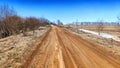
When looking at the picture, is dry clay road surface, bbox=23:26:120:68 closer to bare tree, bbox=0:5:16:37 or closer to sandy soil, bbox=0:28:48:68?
sandy soil, bbox=0:28:48:68

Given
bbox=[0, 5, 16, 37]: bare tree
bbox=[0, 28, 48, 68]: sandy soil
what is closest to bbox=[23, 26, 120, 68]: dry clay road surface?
bbox=[0, 28, 48, 68]: sandy soil

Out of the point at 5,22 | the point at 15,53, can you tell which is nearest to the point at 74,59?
the point at 15,53

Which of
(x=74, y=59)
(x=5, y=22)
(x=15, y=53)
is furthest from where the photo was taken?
(x=5, y=22)

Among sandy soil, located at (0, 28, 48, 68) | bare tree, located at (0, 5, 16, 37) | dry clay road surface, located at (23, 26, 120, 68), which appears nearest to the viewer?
dry clay road surface, located at (23, 26, 120, 68)

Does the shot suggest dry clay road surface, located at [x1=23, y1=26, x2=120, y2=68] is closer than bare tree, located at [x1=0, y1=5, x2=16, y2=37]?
Yes

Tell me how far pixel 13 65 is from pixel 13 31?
38589 mm

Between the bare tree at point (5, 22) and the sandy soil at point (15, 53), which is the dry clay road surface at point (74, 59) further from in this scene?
the bare tree at point (5, 22)

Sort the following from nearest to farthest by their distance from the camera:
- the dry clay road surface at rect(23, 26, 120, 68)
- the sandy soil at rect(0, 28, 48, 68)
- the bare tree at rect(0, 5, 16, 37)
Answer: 1. the dry clay road surface at rect(23, 26, 120, 68)
2. the sandy soil at rect(0, 28, 48, 68)
3. the bare tree at rect(0, 5, 16, 37)

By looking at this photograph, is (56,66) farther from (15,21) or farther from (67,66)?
(15,21)

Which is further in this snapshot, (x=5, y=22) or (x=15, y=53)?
(x=5, y=22)

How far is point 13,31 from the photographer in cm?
4734

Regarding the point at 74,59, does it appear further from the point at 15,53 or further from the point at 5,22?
the point at 5,22

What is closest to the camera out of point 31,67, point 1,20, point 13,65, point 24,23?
point 31,67

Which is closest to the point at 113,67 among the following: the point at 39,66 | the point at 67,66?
the point at 67,66
